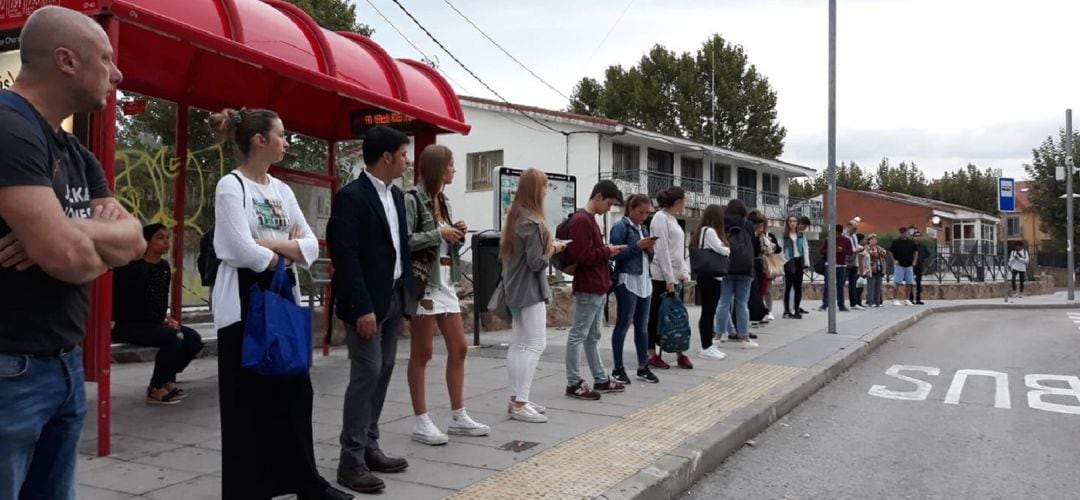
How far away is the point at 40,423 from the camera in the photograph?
2.08 metres

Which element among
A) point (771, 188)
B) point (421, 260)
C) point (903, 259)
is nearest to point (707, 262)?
point (421, 260)

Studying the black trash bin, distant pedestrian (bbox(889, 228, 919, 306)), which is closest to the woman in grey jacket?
the black trash bin

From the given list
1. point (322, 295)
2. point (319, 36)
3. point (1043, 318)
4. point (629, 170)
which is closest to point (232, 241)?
point (319, 36)

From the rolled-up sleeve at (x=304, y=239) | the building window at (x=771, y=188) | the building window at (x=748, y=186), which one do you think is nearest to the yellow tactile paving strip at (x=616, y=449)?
the rolled-up sleeve at (x=304, y=239)

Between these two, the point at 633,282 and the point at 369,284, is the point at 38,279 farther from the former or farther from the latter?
the point at 633,282

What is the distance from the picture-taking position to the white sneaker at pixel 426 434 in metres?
5.00

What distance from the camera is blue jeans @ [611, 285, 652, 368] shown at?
23.8 ft

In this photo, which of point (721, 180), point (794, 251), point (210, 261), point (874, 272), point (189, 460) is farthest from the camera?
point (721, 180)

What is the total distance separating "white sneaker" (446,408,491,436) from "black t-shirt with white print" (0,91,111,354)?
3.29m

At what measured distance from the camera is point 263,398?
3607 millimetres

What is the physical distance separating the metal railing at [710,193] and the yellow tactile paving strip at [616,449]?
59.7ft

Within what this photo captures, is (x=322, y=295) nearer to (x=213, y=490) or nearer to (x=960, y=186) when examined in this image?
(x=213, y=490)

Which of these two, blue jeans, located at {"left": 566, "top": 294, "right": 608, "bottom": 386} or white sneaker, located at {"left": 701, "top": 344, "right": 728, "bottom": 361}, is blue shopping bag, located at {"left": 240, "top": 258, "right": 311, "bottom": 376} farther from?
white sneaker, located at {"left": 701, "top": 344, "right": 728, "bottom": 361}

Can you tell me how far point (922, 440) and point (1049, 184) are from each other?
41839 mm
